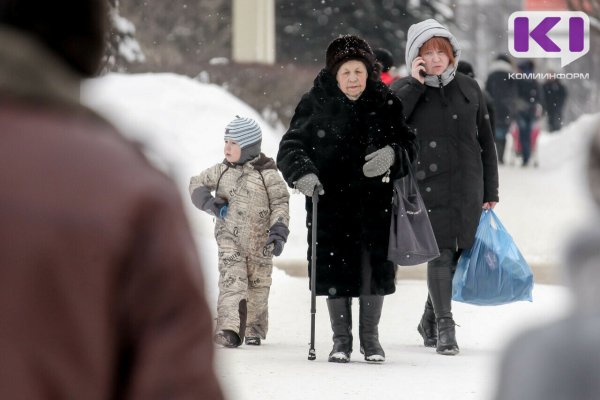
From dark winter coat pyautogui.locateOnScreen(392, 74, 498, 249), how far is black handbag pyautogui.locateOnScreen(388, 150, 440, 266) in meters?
0.35

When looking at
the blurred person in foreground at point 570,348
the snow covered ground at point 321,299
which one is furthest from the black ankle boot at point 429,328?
the blurred person in foreground at point 570,348

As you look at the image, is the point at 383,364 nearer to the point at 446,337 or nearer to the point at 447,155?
the point at 446,337

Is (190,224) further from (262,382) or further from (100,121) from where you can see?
(262,382)

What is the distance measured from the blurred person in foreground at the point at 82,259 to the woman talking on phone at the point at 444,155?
7.47 meters

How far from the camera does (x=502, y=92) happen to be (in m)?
23.8

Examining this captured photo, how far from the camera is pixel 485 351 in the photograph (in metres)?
9.84

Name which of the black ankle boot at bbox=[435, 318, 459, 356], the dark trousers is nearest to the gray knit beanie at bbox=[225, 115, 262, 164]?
the dark trousers

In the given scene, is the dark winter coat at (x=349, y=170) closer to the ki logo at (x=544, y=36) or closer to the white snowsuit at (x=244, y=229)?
the white snowsuit at (x=244, y=229)

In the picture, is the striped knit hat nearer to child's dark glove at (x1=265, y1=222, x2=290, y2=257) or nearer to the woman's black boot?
child's dark glove at (x1=265, y1=222, x2=290, y2=257)

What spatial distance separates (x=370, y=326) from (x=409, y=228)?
51cm

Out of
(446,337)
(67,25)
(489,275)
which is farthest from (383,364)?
(67,25)

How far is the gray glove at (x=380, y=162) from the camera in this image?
28.2ft

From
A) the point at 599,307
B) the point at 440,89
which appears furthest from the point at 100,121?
the point at 440,89

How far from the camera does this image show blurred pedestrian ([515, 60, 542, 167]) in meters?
24.1
